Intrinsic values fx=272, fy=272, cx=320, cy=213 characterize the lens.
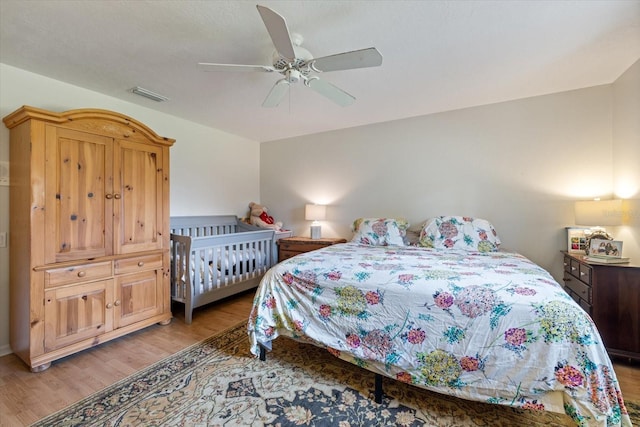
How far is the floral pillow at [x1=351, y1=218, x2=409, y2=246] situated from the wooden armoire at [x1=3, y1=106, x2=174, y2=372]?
221 centimetres

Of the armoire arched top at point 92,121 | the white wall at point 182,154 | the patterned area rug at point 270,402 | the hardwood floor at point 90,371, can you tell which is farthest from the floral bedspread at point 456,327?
the white wall at point 182,154

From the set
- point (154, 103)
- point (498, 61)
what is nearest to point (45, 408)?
point (154, 103)

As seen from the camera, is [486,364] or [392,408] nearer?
[486,364]

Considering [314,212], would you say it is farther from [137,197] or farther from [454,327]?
[454,327]

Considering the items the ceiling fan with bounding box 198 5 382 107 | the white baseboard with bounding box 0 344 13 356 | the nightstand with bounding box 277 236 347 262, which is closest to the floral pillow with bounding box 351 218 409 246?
the nightstand with bounding box 277 236 347 262

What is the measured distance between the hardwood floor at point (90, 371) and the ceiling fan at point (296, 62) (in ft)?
7.13

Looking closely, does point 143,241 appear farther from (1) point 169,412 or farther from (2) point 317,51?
(2) point 317,51

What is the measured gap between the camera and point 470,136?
318 cm

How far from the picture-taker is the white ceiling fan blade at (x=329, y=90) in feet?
6.50

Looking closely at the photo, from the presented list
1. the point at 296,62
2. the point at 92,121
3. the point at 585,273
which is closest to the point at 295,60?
the point at 296,62

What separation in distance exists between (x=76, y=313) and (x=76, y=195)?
910 mm

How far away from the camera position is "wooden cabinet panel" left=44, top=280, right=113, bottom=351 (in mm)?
1961

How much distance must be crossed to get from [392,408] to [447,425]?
29 cm

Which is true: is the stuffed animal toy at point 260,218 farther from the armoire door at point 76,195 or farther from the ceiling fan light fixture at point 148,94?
the armoire door at point 76,195
